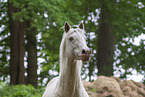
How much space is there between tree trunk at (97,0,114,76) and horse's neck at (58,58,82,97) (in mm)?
10983

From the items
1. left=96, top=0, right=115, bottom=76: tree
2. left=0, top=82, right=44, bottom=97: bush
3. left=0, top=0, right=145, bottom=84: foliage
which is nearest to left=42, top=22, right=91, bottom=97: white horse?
left=0, top=82, right=44, bottom=97: bush

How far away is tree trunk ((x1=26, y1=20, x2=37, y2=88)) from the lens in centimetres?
1598

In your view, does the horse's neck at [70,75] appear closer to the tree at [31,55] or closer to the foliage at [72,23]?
the foliage at [72,23]

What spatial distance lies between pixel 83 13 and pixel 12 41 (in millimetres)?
4764

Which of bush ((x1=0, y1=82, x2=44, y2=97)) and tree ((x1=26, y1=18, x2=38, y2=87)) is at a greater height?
tree ((x1=26, y1=18, x2=38, y2=87))

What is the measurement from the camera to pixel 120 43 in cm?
1758

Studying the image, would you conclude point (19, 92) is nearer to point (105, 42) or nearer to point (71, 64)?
point (105, 42)

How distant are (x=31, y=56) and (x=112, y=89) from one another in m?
8.43

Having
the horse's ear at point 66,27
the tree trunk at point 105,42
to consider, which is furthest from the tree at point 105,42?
the horse's ear at point 66,27

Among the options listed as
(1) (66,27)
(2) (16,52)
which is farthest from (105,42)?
(1) (66,27)

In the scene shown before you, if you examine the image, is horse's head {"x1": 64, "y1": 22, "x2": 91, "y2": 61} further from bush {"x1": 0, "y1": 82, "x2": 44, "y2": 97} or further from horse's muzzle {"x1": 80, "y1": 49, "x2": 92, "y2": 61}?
Answer: bush {"x1": 0, "y1": 82, "x2": 44, "y2": 97}

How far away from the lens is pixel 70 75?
3.87 meters

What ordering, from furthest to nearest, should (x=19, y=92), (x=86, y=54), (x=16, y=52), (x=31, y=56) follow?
(x=31, y=56)
(x=16, y=52)
(x=19, y=92)
(x=86, y=54)

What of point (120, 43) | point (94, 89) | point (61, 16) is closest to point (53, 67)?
point (120, 43)
